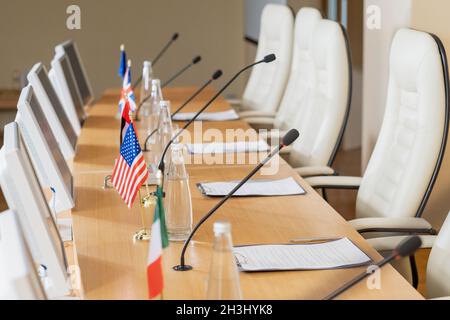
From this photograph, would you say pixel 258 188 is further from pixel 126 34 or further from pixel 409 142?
pixel 126 34

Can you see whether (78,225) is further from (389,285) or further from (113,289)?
(389,285)

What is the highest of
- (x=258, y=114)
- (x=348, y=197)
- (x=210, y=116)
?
(x=210, y=116)

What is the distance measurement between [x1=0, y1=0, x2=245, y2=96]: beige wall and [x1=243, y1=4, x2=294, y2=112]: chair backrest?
183 centimetres

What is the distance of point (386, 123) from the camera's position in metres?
3.34

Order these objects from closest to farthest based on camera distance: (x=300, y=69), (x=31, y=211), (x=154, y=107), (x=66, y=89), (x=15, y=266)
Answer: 1. (x=15, y=266)
2. (x=31, y=211)
3. (x=154, y=107)
4. (x=66, y=89)
5. (x=300, y=69)

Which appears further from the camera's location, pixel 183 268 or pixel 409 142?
pixel 409 142

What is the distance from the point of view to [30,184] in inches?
76.4

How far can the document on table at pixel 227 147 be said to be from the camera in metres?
3.69

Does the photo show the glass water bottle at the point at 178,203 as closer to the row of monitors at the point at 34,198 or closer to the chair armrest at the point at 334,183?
the row of monitors at the point at 34,198

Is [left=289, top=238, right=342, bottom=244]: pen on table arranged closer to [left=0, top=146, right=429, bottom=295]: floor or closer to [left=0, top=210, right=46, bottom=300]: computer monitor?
[left=0, top=210, right=46, bottom=300]: computer monitor

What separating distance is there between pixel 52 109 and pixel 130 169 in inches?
43.7

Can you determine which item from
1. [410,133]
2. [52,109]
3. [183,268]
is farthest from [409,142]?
[52,109]

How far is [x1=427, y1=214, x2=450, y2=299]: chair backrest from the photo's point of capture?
7.84 feet

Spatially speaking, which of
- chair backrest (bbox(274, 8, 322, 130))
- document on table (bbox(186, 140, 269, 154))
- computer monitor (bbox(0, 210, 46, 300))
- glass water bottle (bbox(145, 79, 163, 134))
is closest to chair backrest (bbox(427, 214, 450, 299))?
computer monitor (bbox(0, 210, 46, 300))
